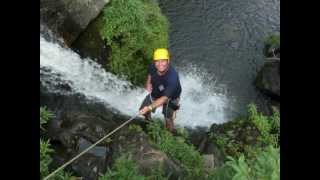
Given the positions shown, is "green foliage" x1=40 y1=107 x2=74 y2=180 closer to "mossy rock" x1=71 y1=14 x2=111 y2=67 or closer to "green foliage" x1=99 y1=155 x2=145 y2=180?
"green foliage" x1=99 y1=155 x2=145 y2=180

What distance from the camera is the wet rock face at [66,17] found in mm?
10312

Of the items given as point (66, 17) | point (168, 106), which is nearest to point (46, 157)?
point (168, 106)

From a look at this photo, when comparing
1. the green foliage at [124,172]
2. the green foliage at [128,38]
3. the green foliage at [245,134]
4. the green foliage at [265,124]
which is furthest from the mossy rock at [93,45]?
the green foliage at [124,172]

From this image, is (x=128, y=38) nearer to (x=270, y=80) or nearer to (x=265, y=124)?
(x=265, y=124)

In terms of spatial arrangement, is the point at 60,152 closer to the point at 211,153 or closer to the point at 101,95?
the point at 101,95

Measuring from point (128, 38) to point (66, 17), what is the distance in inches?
57.1

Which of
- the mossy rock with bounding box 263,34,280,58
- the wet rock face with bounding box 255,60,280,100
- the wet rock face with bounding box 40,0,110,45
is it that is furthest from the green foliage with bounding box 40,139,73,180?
the mossy rock with bounding box 263,34,280,58

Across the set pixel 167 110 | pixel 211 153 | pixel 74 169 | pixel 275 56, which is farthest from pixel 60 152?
pixel 275 56

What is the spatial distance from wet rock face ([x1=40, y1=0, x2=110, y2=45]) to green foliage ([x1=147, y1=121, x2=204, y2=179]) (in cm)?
291

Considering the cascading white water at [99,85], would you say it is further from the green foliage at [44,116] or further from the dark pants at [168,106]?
the green foliage at [44,116]

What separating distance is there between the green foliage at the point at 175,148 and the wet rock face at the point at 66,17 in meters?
2.91

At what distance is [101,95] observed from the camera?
10023 mm

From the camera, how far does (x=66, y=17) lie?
10406 millimetres

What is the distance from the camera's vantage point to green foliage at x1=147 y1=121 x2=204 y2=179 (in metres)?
8.28
